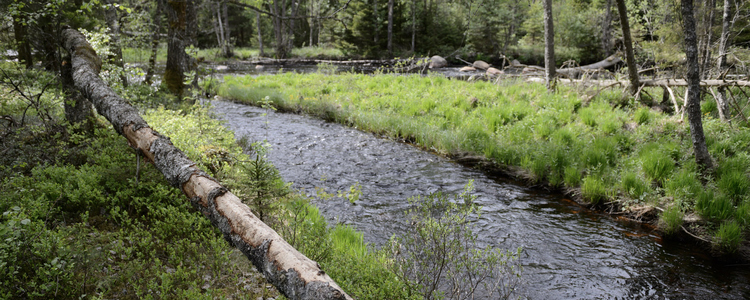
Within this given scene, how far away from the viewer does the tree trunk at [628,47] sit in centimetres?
953

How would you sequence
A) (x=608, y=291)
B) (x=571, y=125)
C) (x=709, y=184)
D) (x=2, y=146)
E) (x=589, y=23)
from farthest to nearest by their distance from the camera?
1. (x=589, y=23)
2. (x=571, y=125)
3. (x=709, y=184)
4. (x=2, y=146)
5. (x=608, y=291)

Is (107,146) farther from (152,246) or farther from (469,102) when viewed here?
(469,102)

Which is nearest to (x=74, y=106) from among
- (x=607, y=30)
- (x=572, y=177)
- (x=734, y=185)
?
(x=572, y=177)

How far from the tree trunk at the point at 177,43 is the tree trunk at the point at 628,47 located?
35.4 feet

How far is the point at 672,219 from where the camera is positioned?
18.7ft

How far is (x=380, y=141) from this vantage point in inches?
426

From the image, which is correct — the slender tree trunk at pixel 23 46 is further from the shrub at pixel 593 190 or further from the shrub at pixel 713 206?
the shrub at pixel 713 206

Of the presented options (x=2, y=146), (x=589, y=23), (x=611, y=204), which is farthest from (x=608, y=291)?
(x=589, y=23)

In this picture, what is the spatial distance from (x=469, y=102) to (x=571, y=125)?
346 centimetres

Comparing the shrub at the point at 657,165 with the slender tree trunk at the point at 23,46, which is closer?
the shrub at the point at 657,165

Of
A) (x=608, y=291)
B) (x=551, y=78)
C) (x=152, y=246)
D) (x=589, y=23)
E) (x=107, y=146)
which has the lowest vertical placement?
(x=608, y=291)

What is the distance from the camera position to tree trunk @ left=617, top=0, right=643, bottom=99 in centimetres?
953

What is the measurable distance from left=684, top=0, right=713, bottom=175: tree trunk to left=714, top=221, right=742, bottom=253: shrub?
1638mm

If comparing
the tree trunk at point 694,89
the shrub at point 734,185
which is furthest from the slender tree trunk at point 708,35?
the shrub at point 734,185
